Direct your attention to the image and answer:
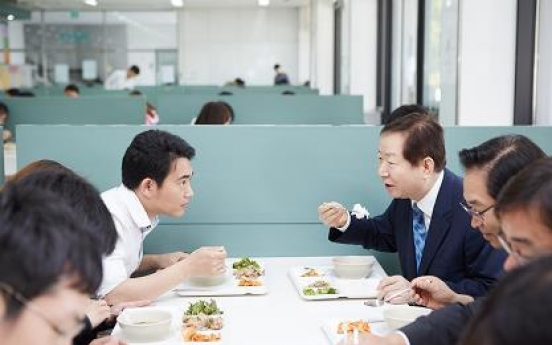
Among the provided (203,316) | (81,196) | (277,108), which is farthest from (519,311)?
(277,108)

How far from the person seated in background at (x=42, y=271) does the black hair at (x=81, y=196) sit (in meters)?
0.49

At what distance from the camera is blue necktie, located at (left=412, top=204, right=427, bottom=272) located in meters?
2.47

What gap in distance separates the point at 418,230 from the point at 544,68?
1622mm

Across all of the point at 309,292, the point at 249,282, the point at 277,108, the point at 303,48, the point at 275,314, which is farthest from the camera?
the point at 303,48

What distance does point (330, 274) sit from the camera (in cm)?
253

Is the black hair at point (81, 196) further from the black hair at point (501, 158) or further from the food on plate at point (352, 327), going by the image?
the black hair at point (501, 158)

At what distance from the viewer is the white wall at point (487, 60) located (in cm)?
373

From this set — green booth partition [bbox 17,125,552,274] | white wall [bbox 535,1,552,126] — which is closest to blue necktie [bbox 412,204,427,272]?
green booth partition [bbox 17,125,552,274]

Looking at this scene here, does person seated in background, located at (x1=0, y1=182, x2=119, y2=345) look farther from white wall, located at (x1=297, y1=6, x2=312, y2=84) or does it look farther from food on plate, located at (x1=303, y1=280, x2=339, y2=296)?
white wall, located at (x1=297, y1=6, x2=312, y2=84)

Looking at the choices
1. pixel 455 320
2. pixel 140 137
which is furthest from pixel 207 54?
pixel 455 320

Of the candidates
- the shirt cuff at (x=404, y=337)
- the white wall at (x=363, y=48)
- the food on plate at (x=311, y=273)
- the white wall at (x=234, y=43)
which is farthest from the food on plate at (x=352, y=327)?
the white wall at (x=234, y=43)

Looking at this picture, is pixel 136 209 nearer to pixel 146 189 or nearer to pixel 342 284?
pixel 146 189

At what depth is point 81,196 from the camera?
1541 mm

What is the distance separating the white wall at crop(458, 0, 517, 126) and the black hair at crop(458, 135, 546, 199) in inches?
77.1
